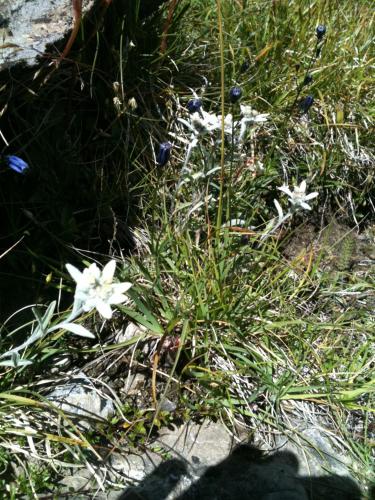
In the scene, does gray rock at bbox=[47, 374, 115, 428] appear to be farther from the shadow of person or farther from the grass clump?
the shadow of person

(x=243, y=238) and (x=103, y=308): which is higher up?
(x=103, y=308)

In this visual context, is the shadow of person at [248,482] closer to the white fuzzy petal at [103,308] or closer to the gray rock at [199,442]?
the gray rock at [199,442]

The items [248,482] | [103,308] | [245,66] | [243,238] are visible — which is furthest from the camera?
[245,66]

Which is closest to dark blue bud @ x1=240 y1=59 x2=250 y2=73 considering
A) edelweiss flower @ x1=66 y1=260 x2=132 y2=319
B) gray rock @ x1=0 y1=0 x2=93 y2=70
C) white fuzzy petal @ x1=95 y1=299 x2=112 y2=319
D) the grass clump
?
the grass clump

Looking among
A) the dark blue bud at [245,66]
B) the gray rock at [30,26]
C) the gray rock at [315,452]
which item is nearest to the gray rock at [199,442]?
the gray rock at [315,452]

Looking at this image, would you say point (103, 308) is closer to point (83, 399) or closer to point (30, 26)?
point (83, 399)

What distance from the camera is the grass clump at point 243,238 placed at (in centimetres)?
258

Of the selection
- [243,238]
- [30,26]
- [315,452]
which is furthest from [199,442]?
[30,26]

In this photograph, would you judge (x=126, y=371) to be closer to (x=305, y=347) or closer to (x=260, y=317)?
(x=260, y=317)

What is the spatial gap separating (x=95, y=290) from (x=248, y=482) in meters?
1.12

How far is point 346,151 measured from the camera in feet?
11.8

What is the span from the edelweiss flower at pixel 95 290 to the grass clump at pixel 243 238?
1.75 feet

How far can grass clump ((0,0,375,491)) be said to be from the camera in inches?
102

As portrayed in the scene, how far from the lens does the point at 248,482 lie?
2.38 metres
